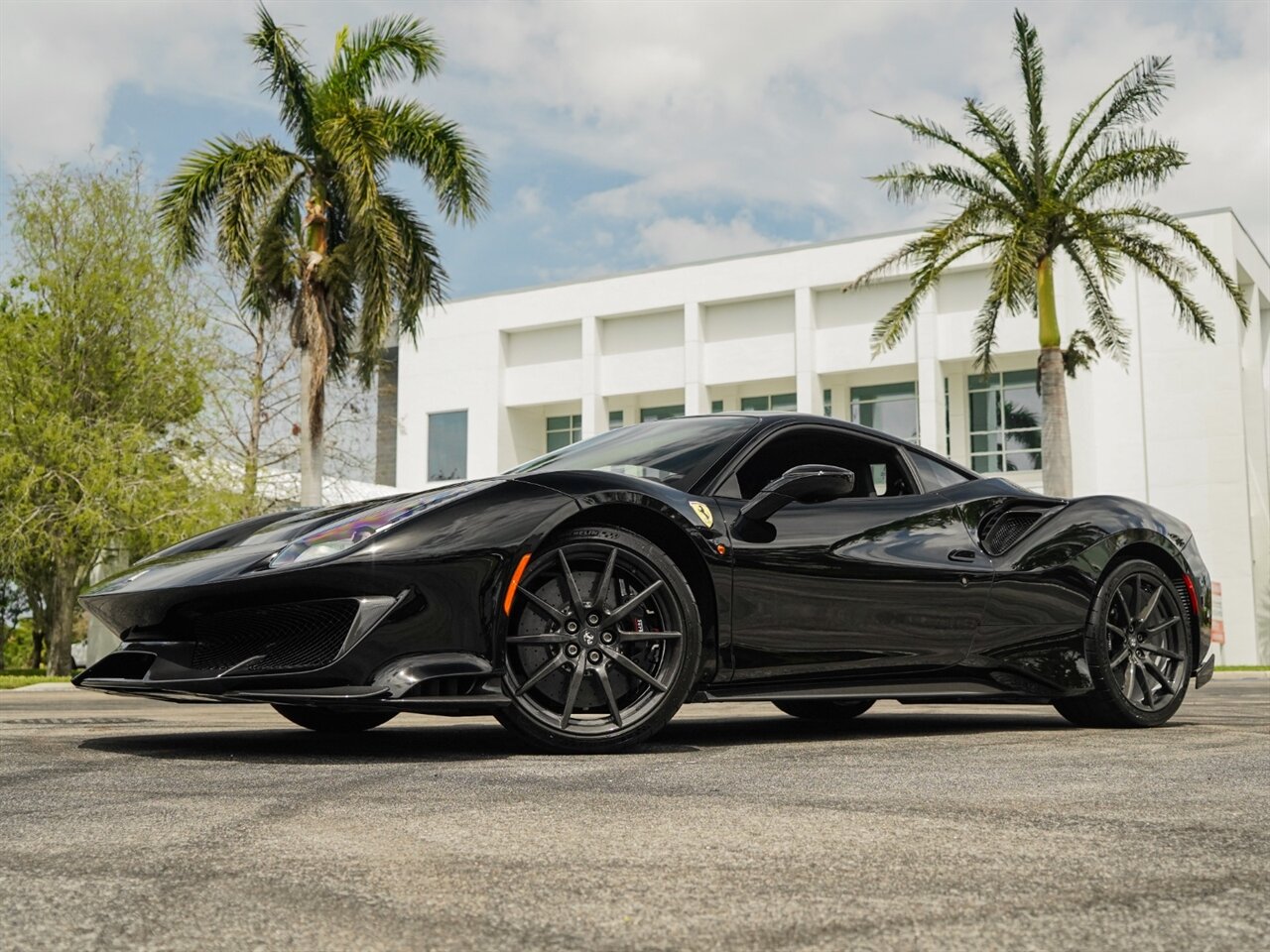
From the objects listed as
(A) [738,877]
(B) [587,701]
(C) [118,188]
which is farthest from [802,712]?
(C) [118,188]

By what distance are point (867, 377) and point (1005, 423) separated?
4689 mm

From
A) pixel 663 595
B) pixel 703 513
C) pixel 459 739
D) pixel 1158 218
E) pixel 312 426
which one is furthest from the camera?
pixel 1158 218

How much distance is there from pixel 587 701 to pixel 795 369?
37824mm

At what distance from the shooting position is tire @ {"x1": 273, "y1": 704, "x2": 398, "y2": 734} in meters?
5.35

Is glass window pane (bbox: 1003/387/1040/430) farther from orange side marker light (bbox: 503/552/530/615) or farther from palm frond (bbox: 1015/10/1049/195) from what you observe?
orange side marker light (bbox: 503/552/530/615)

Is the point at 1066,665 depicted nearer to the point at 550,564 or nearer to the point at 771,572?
the point at 771,572

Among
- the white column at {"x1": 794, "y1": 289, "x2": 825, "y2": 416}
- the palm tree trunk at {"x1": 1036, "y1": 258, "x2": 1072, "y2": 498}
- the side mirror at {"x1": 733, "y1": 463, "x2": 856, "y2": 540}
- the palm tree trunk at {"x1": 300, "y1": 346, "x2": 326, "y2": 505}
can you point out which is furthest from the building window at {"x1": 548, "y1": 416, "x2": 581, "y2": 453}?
the side mirror at {"x1": 733, "y1": 463, "x2": 856, "y2": 540}

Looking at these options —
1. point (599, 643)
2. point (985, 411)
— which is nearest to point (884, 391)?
point (985, 411)

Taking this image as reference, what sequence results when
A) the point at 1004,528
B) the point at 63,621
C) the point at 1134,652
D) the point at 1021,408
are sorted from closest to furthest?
the point at 1004,528 < the point at 1134,652 < the point at 63,621 < the point at 1021,408

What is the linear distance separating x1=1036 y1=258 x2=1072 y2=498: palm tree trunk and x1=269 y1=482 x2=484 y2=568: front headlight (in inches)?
772

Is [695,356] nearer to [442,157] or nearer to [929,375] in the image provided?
[929,375]

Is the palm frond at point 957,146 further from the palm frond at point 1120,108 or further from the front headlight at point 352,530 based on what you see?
the front headlight at point 352,530

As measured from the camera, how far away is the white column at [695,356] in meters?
42.9

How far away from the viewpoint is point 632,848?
2441 millimetres
